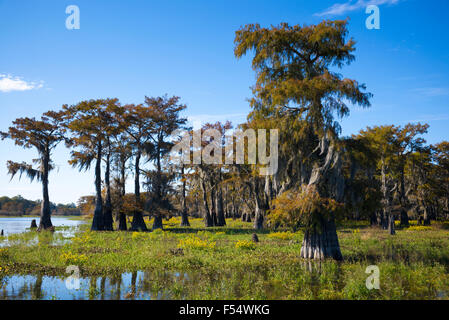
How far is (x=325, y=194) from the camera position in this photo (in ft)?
46.4

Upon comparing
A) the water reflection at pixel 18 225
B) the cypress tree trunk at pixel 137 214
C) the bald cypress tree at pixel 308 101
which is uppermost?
the bald cypress tree at pixel 308 101

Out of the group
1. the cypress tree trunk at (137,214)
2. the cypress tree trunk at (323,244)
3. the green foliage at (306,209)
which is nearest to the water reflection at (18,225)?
the cypress tree trunk at (137,214)

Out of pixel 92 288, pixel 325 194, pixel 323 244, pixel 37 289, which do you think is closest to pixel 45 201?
pixel 37 289

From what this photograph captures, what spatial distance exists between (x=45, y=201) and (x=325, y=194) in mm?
31999

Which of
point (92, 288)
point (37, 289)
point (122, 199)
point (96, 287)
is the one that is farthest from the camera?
point (122, 199)

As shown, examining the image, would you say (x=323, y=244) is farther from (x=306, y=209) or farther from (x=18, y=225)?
(x=18, y=225)

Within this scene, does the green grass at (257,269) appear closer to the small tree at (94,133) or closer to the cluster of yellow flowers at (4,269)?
the cluster of yellow flowers at (4,269)

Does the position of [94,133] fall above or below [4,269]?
above

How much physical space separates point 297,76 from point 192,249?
10.7m

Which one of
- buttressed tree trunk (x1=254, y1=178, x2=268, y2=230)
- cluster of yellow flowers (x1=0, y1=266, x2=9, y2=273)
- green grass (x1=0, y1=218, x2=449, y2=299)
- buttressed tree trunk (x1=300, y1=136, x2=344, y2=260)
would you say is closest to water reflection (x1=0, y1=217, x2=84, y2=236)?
cluster of yellow flowers (x1=0, y1=266, x2=9, y2=273)

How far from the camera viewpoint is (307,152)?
14.9m

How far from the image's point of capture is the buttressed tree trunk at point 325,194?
13.6 meters

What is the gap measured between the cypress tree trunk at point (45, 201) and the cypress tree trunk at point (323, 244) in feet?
97.6
